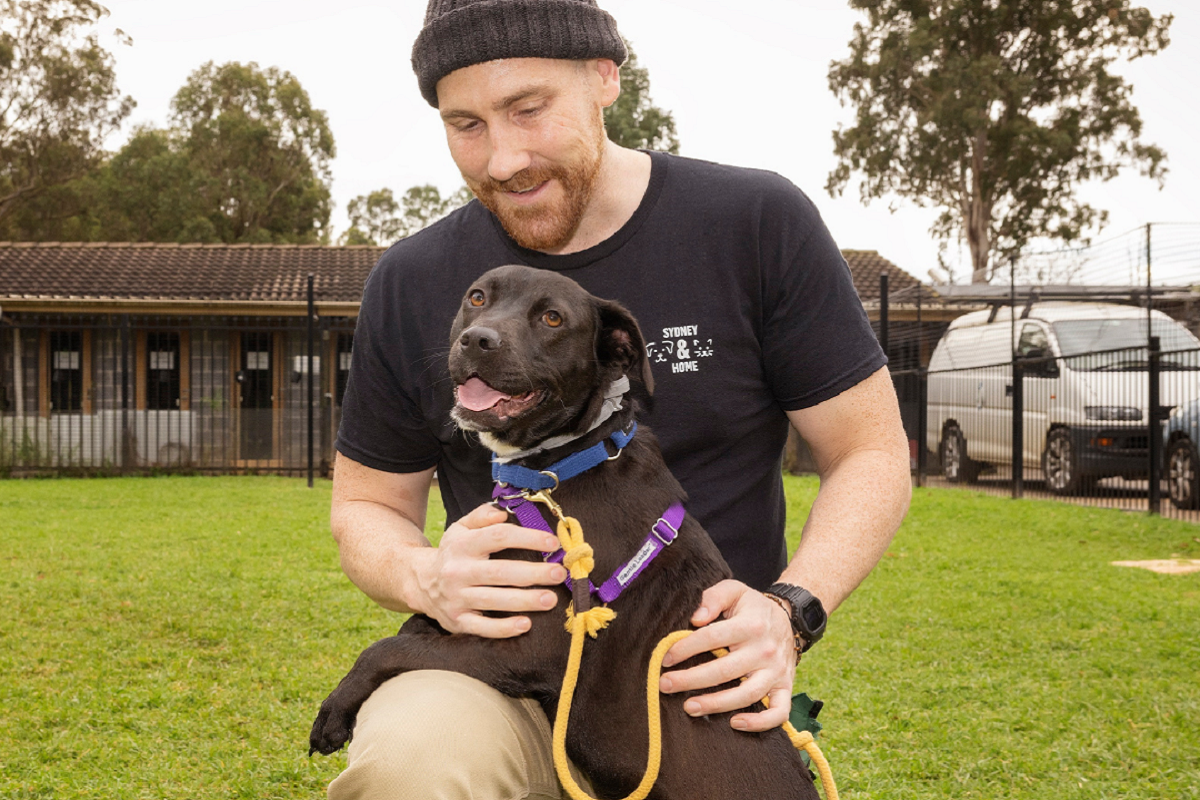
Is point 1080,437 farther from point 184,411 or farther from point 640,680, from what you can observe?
point 184,411

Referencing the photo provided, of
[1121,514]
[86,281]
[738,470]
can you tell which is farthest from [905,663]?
[86,281]

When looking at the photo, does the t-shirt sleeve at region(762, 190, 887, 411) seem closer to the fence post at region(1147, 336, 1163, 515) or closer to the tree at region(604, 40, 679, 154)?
the fence post at region(1147, 336, 1163, 515)

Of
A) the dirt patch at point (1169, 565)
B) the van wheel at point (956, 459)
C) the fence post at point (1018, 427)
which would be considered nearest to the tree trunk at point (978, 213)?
the van wheel at point (956, 459)

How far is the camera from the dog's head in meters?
2.40

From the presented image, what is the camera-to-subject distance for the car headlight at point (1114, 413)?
40.6ft

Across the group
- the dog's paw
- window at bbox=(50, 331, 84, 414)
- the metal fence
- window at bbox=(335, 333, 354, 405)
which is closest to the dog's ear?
the dog's paw

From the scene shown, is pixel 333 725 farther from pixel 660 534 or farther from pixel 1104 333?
pixel 1104 333

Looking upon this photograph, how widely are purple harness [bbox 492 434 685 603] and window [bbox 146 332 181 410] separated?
1844cm

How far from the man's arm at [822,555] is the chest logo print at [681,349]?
292 mm

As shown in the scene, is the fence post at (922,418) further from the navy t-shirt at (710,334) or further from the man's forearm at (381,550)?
the man's forearm at (381,550)

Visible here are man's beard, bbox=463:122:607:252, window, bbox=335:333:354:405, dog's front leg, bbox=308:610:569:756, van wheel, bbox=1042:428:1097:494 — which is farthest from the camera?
window, bbox=335:333:354:405

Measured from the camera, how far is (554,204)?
2.63 meters

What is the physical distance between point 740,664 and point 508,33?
1.50 m

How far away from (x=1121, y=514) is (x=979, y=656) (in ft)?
21.0
